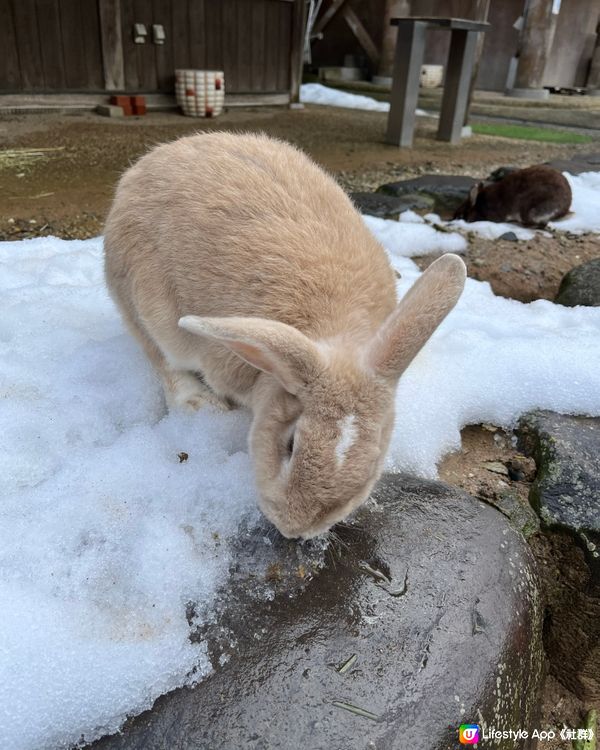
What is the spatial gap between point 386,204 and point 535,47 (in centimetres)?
1156

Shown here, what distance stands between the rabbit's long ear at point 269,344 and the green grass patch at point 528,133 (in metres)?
8.87

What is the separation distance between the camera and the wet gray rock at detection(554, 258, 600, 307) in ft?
11.2

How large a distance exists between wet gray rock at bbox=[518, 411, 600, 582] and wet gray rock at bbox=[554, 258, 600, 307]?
1.31 m

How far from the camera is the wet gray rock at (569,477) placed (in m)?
1.97

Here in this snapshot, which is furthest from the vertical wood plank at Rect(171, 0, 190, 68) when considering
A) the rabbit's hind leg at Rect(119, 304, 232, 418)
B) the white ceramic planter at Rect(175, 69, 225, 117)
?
the rabbit's hind leg at Rect(119, 304, 232, 418)

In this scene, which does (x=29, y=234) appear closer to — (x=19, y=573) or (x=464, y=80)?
(x=19, y=573)

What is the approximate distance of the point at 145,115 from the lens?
8414 millimetres

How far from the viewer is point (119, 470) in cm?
193

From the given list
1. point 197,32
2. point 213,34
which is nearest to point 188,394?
point 197,32

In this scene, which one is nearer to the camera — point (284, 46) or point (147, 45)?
point (147, 45)

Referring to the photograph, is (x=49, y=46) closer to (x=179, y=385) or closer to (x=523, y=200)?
(x=523, y=200)

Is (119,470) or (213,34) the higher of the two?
(213,34)

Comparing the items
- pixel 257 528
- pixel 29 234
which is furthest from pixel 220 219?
pixel 29 234

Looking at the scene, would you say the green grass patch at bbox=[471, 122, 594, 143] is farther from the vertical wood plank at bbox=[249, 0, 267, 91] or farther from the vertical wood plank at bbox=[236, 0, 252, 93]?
the vertical wood plank at bbox=[236, 0, 252, 93]
